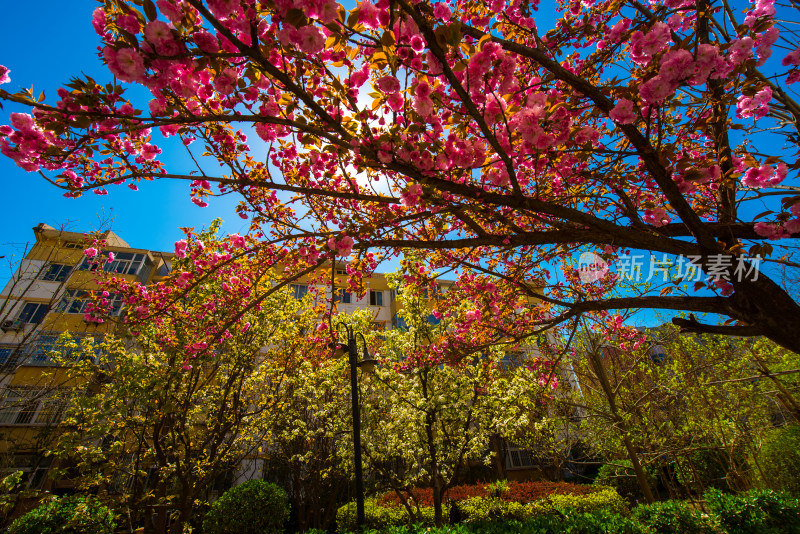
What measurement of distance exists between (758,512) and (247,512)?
442 inches

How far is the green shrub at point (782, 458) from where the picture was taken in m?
8.87

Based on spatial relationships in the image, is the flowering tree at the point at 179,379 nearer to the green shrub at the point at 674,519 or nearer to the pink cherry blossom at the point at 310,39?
the pink cherry blossom at the point at 310,39

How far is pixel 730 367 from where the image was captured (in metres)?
9.49

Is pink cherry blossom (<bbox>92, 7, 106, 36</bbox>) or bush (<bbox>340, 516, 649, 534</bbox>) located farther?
bush (<bbox>340, 516, 649, 534</bbox>)

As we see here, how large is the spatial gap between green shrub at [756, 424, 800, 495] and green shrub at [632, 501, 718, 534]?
4.50 m

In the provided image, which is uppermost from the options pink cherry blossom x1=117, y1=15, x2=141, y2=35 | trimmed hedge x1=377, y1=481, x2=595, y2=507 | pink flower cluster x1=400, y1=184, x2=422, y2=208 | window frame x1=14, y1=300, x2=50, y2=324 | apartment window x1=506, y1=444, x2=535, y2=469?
window frame x1=14, y1=300, x2=50, y2=324

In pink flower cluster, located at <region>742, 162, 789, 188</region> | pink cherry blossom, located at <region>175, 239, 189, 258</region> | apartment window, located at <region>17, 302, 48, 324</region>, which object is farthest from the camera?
apartment window, located at <region>17, 302, 48, 324</region>

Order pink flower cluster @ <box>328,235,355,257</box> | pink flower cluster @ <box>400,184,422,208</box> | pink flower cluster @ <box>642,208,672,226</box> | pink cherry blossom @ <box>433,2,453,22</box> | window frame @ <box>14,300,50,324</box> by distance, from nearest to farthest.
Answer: pink cherry blossom @ <box>433,2,453,22</box>, pink flower cluster @ <box>400,184,422,208</box>, pink flower cluster @ <box>328,235,355,257</box>, pink flower cluster @ <box>642,208,672,226</box>, window frame @ <box>14,300,50,324</box>

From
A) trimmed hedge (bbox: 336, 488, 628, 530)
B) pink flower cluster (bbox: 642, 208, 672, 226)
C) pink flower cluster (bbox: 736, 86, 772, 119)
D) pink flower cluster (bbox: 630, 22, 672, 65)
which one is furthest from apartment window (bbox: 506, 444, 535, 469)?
pink flower cluster (bbox: 630, 22, 672, 65)

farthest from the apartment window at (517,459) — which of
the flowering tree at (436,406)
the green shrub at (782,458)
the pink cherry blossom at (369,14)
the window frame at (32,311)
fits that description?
the window frame at (32,311)

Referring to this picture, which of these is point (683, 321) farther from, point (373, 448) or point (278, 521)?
point (278, 521)

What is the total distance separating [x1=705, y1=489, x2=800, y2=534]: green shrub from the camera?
626 centimetres

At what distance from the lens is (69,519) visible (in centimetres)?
601

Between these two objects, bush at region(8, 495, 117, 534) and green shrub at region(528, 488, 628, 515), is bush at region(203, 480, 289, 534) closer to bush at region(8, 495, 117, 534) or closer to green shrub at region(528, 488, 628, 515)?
bush at region(8, 495, 117, 534)
